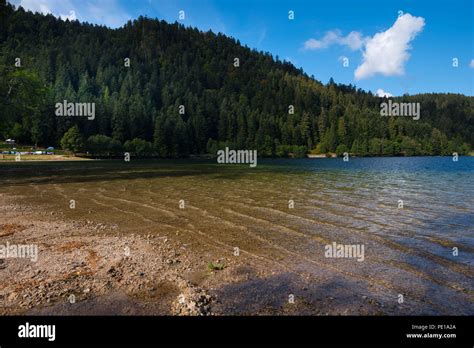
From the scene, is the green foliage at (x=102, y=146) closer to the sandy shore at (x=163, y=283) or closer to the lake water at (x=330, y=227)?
the lake water at (x=330, y=227)

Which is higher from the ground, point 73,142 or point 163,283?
point 73,142

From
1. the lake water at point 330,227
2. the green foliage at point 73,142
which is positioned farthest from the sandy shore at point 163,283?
the green foliage at point 73,142

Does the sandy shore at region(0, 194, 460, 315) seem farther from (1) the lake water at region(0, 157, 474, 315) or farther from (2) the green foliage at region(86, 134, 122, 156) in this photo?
(2) the green foliage at region(86, 134, 122, 156)

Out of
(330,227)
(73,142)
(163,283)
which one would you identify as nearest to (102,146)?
(73,142)

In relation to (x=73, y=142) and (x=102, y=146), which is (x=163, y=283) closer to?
(x=73, y=142)

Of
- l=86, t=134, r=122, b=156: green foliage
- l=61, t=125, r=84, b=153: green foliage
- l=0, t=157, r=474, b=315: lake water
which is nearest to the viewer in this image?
l=0, t=157, r=474, b=315: lake water

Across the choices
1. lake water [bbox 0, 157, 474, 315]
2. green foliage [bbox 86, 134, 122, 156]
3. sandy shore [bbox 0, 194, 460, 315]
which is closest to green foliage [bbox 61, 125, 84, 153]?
green foliage [bbox 86, 134, 122, 156]

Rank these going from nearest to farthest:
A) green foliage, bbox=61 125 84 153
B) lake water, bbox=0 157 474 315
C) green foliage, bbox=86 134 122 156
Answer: lake water, bbox=0 157 474 315, green foliage, bbox=61 125 84 153, green foliage, bbox=86 134 122 156

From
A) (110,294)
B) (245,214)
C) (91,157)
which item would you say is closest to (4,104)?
(245,214)

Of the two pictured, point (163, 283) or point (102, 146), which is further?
point (102, 146)

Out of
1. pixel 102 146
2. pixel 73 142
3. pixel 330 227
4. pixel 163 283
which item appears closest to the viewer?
pixel 163 283

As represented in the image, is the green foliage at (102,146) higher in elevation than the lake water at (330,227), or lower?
higher

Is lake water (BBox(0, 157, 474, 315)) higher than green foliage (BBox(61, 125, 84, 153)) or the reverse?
the reverse
